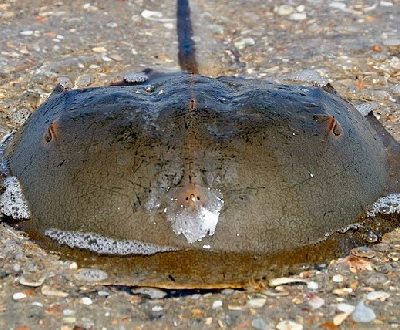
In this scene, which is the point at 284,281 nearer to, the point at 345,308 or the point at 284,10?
the point at 345,308

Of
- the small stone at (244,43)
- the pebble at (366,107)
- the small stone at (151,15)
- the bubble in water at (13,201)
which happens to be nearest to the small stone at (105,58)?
the small stone at (151,15)

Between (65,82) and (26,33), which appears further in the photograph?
(26,33)

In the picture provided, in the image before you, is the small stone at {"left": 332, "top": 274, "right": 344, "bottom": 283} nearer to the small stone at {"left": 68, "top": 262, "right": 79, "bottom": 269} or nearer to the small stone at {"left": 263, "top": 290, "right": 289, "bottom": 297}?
the small stone at {"left": 263, "top": 290, "right": 289, "bottom": 297}

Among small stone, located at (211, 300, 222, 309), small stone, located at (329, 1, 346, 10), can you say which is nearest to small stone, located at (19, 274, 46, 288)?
small stone, located at (211, 300, 222, 309)

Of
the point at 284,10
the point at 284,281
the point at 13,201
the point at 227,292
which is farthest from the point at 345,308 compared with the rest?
the point at 284,10

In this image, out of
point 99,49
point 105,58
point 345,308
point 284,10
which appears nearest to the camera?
point 345,308

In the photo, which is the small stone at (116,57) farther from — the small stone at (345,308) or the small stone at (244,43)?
the small stone at (345,308)

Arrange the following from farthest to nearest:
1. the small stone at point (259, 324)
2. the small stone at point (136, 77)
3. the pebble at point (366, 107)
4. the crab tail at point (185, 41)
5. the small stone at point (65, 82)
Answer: the crab tail at point (185, 41), the small stone at point (65, 82), the small stone at point (136, 77), the pebble at point (366, 107), the small stone at point (259, 324)
